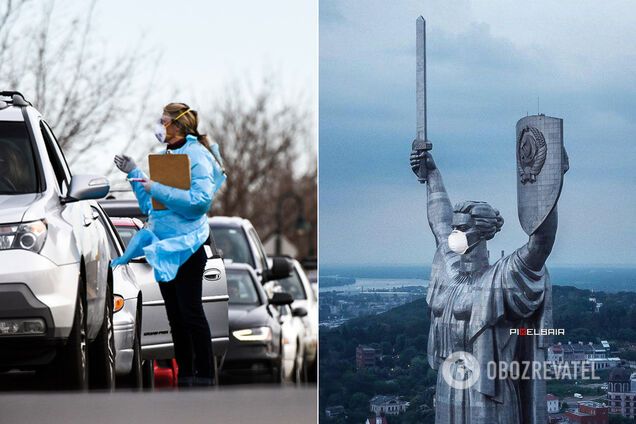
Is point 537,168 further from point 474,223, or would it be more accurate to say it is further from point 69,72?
point 69,72

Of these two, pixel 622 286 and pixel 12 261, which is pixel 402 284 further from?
pixel 12 261

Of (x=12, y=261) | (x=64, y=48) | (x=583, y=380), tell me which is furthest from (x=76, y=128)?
(x=583, y=380)

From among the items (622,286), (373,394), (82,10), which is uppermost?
(82,10)

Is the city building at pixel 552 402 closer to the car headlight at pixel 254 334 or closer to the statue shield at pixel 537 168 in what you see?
the statue shield at pixel 537 168

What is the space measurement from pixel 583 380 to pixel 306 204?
103 feet

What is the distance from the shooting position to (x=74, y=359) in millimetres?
7727

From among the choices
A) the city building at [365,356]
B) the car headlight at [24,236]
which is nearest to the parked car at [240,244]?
the car headlight at [24,236]

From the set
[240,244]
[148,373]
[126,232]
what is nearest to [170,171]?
[126,232]

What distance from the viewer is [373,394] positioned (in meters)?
Answer: 6.41

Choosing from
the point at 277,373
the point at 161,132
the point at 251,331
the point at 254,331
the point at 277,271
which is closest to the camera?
the point at 161,132

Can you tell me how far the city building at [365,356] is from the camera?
21.0ft

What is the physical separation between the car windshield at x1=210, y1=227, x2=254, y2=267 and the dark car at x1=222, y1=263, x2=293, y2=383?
58 millimetres

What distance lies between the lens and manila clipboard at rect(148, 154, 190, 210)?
797 centimetres

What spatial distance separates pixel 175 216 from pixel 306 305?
5.56 metres
